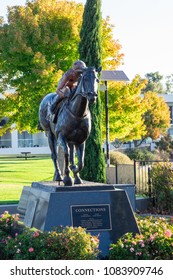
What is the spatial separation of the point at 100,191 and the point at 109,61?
18.3 meters

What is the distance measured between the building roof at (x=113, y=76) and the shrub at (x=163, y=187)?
6.01m

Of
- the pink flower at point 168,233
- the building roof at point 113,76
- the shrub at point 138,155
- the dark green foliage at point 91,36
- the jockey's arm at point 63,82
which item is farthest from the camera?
the shrub at point 138,155

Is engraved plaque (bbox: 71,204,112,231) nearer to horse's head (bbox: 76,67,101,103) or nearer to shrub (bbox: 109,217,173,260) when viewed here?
shrub (bbox: 109,217,173,260)

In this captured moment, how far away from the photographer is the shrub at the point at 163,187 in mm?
16375

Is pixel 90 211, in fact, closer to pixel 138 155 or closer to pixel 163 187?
pixel 163 187

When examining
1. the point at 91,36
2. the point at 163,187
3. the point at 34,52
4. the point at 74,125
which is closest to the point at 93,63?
the point at 91,36

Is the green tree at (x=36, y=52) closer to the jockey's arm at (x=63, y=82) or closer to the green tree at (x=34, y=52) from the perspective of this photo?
the green tree at (x=34, y=52)

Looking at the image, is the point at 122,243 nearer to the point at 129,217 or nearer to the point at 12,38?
the point at 129,217

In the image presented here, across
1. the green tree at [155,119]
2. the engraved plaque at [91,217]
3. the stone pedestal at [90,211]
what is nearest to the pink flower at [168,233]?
the stone pedestal at [90,211]

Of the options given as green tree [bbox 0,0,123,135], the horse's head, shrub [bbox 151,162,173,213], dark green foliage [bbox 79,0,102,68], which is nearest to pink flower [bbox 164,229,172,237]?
the horse's head

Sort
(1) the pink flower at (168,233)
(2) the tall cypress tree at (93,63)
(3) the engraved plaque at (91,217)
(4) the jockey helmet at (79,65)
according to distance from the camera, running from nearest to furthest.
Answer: (1) the pink flower at (168,233)
(3) the engraved plaque at (91,217)
(4) the jockey helmet at (79,65)
(2) the tall cypress tree at (93,63)

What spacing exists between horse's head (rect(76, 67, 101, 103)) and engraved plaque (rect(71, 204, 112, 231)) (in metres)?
1.87

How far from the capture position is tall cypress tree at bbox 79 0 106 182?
17422mm
